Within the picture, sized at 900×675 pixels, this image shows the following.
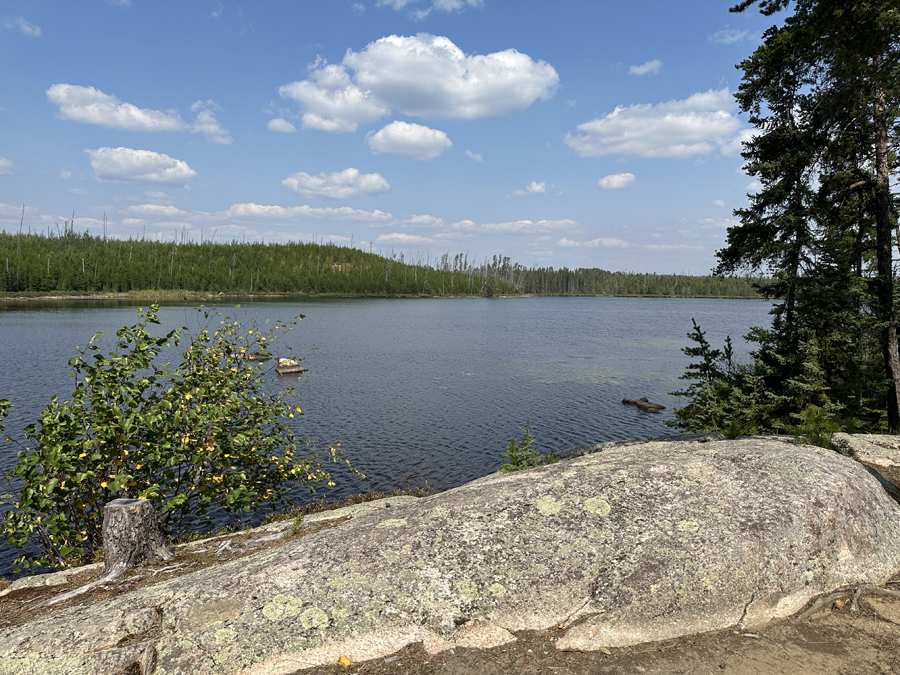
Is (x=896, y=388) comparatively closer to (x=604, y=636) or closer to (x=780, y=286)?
(x=780, y=286)

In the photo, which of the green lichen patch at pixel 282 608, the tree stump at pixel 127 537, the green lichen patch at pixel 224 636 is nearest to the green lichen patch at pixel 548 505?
the green lichen patch at pixel 282 608

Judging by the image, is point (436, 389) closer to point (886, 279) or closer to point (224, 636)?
point (886, 279)

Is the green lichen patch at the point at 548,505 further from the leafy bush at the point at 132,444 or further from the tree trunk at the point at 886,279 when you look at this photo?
the tree trunk at the point at 886,279

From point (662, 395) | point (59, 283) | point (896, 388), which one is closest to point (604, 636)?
point (896, 388)

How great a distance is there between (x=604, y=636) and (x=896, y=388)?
16.7m

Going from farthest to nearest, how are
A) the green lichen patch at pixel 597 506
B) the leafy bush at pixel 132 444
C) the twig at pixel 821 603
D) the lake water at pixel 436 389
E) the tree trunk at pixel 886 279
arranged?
the lake water at pixel 436 389 → the tree trunk at pixel 886 279 → the leafy bush at pixel 132 444 → the green lichen patch at pixel 597 506 → the twig at pixel 821 603

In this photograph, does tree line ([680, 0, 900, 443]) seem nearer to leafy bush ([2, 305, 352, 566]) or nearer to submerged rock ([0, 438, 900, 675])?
submerged rock ([0, 438, 900, 675])

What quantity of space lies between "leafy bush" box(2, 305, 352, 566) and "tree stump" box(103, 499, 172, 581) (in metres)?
0.83

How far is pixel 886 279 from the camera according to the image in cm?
1529

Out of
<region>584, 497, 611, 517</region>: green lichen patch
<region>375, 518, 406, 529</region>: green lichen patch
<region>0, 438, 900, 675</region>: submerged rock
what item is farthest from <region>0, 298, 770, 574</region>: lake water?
<region>584, 497, 611, 517</region>: green lichen patch

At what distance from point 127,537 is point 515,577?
5535mm

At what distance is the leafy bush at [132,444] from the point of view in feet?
27.1

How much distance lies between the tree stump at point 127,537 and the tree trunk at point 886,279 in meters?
20.0

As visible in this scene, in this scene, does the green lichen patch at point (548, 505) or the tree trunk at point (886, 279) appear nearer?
the green lichen patch at point (548, 505)
